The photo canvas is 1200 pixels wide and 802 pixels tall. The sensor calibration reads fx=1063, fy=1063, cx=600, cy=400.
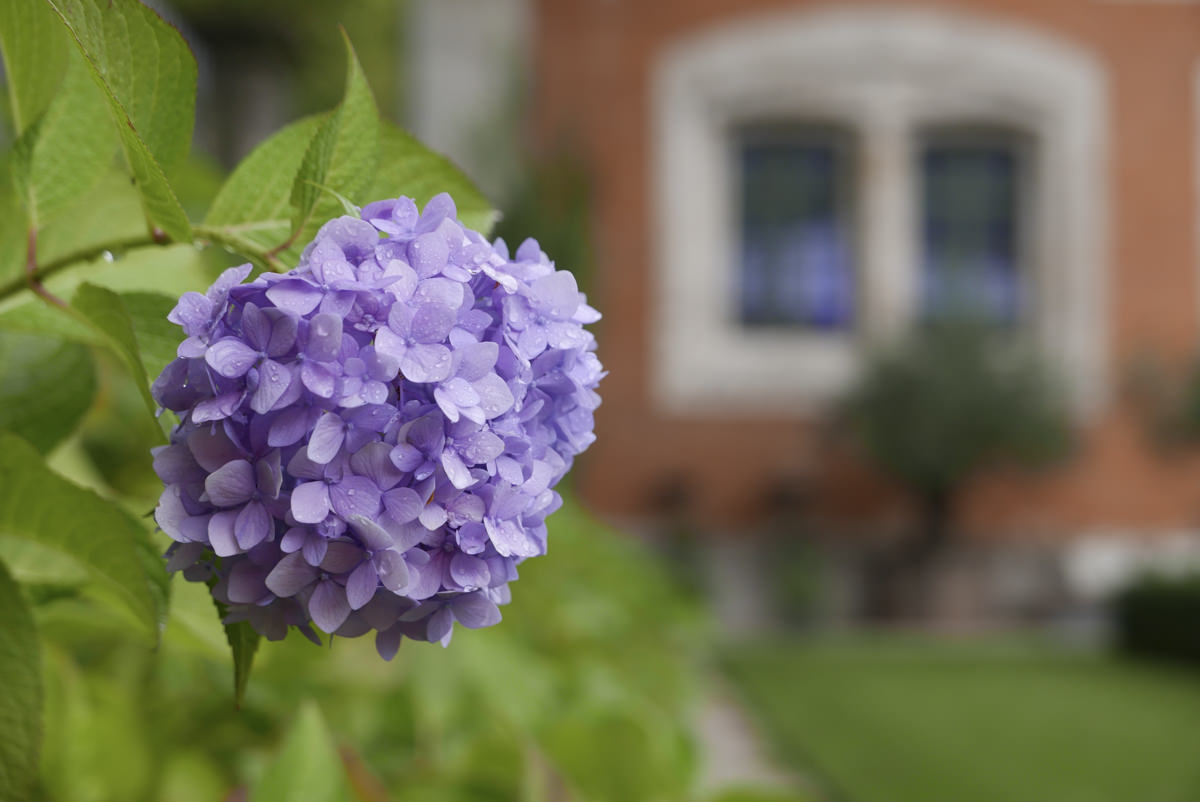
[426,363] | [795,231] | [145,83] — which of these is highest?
[795,231]

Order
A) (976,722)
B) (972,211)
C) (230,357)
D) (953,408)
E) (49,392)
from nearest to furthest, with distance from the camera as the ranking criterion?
(230,357), (49,392), (976,722), (953,408), (972,211)

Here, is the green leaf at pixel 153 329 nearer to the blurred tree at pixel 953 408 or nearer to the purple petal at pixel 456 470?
the purple petal at pixel 456 470

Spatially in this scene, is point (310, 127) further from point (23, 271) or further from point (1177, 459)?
point (1177, 459)

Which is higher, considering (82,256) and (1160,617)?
(82,256)

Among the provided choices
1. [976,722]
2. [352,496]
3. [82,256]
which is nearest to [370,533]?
[352,496]

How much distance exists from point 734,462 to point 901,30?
371 centimetres

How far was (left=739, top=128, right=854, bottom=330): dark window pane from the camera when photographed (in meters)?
8.95

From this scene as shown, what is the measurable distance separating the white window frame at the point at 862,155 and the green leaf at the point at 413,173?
808 centimetres

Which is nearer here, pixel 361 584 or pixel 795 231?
pixel 361 584

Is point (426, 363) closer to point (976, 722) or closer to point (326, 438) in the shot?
point (326, 438)

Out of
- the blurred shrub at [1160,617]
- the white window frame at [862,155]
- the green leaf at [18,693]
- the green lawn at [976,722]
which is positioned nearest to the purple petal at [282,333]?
the green leaf at [18,693]

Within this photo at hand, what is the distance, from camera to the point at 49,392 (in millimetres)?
547

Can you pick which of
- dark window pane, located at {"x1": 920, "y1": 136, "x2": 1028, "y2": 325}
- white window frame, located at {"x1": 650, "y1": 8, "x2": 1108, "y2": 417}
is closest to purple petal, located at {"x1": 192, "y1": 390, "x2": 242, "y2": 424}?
white window frame, located at {"x1": 650, "y1": 8, "x2": 1108, "y2": 417}

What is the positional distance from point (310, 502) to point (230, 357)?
50 millimetres
